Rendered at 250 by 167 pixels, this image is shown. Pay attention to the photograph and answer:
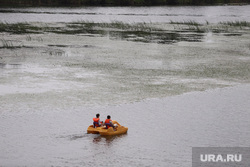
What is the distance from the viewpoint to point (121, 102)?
22328 mm

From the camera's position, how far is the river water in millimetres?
15812

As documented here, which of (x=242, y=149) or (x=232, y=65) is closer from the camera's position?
(x=242, y=149)

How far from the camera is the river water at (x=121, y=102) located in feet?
51.9

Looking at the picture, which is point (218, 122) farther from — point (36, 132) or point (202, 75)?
point (202, 75)

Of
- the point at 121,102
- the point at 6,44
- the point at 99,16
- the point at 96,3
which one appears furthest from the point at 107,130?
the point at 96,3

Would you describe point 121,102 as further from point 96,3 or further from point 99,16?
point 96,3

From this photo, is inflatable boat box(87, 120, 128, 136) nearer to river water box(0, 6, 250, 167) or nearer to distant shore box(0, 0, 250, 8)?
river water box(0, 6, 250, 167)

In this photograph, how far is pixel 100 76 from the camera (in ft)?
92.3

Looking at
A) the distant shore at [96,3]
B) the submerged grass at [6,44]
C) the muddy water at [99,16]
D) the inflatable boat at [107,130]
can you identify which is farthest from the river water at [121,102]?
the distant shore at [96,3]

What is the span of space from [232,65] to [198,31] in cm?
2424

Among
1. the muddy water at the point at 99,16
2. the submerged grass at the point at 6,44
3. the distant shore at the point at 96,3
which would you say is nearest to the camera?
the submerged grass at the point at 6,44

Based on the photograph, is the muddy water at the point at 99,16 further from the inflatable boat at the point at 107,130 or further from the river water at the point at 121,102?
the inflatable boat at the point at 107,130

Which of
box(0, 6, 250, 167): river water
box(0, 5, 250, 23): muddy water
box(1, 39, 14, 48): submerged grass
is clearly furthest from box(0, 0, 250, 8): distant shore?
box(0, 6, 250, 167): river water

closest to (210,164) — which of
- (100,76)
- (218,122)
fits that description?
(218,122)
